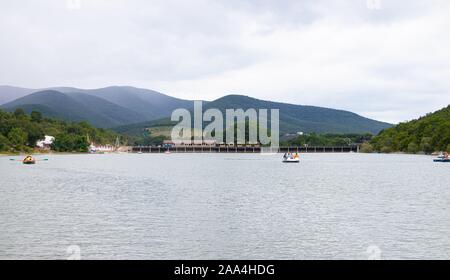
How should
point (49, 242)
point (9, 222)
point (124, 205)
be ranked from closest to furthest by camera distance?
point (49, 242) < point (9, 222) < point (124, 205)

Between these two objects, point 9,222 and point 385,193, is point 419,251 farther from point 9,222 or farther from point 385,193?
point 385,193

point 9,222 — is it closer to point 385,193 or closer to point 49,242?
point 49,242

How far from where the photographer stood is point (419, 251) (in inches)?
1576

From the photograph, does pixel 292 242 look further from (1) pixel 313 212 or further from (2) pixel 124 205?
(2) pixel 124 205

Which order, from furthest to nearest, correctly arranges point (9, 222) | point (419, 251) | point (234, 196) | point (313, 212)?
point (234, 196) → point (313, 212) → point (9, 222) → point (419, 251)

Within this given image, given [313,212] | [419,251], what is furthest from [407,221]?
[419,251]

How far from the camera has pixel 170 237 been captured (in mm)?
45406
